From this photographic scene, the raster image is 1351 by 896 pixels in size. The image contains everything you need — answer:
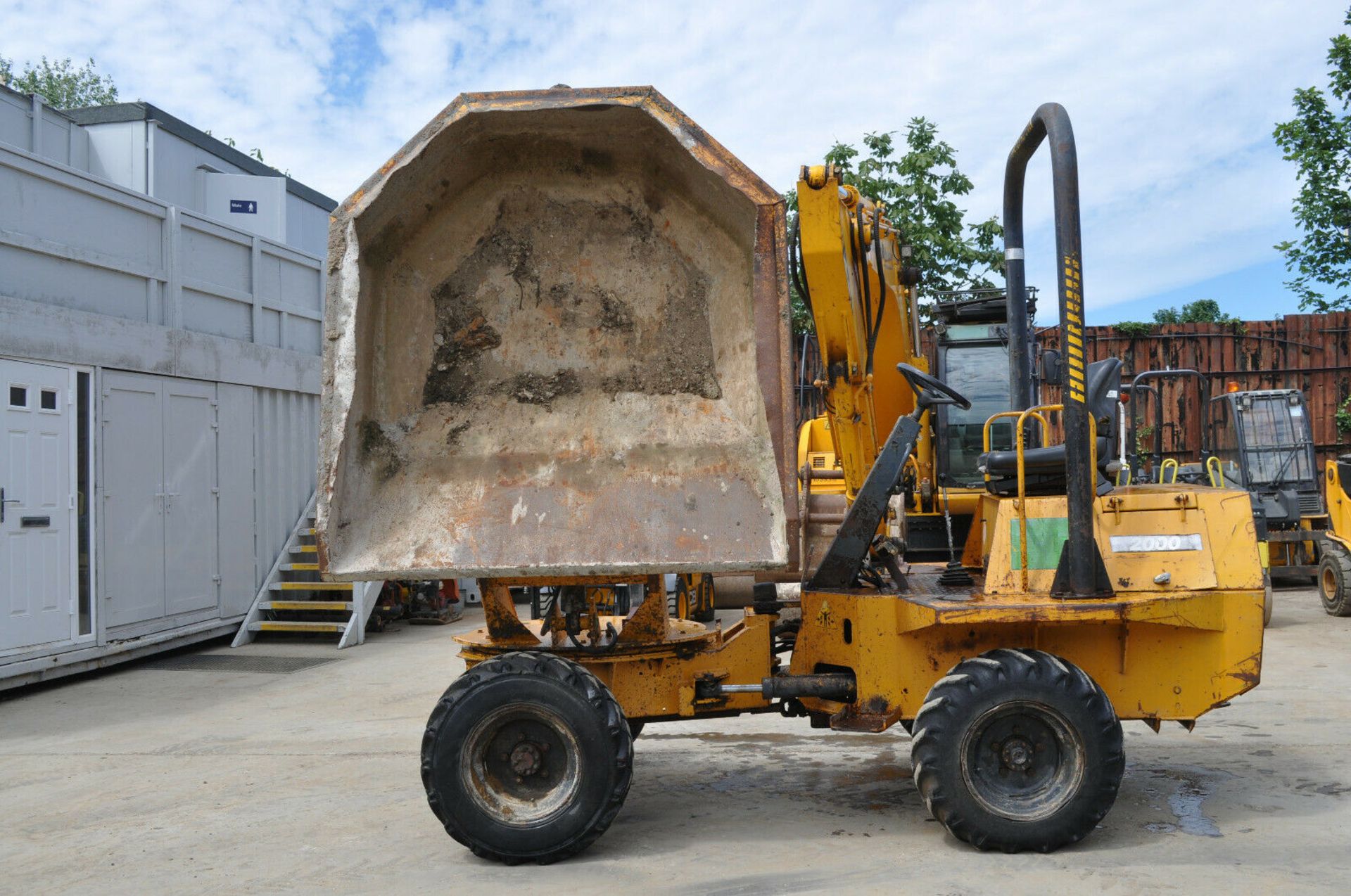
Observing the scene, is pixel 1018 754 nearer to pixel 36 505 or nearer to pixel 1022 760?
pixel 1022 760

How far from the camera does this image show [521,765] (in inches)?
193

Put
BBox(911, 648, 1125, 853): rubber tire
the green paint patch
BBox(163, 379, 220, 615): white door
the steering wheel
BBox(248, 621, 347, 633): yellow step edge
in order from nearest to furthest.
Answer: BBox(911, 648, 1125, 853): rubber tire < the green paint patch < the steering wheel < BBox(163, 379, 220, 615): white door < BBox(248, 621, 347, 633): yellow step edge

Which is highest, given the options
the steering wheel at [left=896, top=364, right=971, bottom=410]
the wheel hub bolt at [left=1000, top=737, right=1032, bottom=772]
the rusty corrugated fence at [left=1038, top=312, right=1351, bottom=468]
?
the rusty corrugated fence at [left=1038, top=312, right=1351, bottom=468]

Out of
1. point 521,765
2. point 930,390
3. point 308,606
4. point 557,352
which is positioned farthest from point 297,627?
point 930,390

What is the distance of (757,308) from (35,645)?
25.9 feet

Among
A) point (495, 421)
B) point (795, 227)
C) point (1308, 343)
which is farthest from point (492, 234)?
point (1308, 343)

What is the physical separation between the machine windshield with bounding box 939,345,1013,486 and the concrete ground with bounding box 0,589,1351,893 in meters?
3.16

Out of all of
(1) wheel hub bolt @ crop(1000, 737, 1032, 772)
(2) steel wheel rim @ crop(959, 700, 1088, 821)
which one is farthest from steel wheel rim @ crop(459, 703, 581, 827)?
(1) wheel hub bolt @ crop(1000, 737, 1032, 772)

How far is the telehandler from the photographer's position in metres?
4.80

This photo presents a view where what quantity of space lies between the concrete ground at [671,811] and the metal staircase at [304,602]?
12.0 feet

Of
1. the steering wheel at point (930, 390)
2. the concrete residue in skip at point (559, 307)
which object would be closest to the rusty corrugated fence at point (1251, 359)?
the steering wheel at point (930, 390)

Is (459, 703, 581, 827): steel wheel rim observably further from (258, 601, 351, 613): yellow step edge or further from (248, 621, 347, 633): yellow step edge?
(258, 601, 351, 613): yellow step edge

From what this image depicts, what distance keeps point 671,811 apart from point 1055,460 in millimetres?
2504

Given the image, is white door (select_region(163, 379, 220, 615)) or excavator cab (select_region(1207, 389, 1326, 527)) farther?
excavator cab (select_region(1207, 389, 1326, 527))
